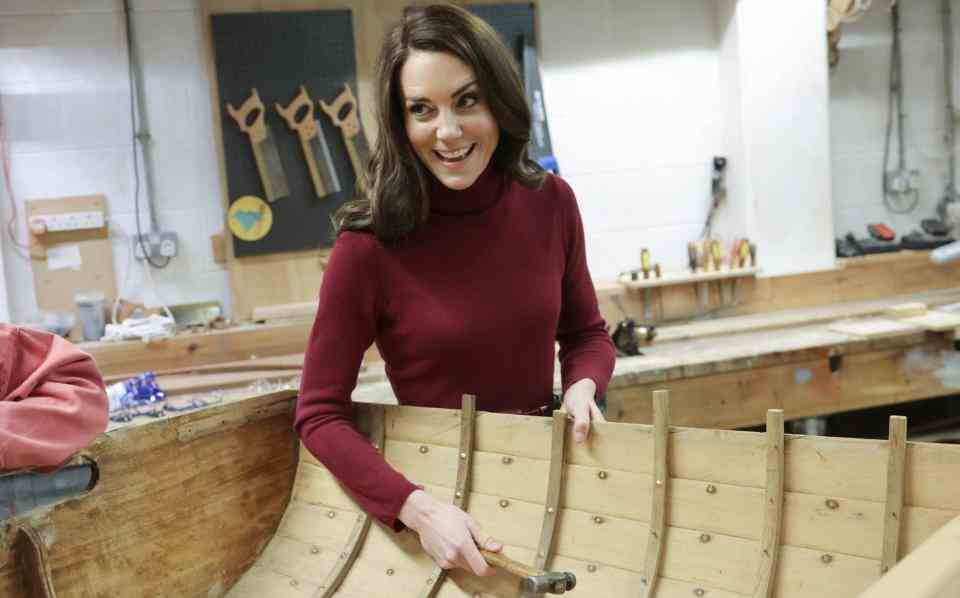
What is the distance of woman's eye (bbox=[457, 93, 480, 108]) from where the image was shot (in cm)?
195

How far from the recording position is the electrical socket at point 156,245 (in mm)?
4789

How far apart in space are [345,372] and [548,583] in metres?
0.61

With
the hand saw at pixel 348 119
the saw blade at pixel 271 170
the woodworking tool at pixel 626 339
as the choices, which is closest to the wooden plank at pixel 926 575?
the woodworking tool at pixel 626 339

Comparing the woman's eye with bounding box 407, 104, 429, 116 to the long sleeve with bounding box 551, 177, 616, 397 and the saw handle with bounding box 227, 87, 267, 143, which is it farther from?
the saw handle with bounding box 227, 87, 267, 143

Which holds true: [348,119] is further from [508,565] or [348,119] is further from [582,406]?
[508,565]

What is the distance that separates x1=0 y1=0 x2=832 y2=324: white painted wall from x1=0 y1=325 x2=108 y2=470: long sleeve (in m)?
2.83

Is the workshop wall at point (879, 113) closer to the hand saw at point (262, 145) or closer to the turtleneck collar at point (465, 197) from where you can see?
the hand saw at point (262, 145)

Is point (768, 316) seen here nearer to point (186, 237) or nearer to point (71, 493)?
point (186, 237)

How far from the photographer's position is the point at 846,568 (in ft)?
5.67

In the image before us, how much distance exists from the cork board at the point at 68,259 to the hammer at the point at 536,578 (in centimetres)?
354

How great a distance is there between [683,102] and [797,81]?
2.18 ft

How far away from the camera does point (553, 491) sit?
213cm

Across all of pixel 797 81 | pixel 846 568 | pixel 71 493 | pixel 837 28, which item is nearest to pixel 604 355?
pixel 846 568

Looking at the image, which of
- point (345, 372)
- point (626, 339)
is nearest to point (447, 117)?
point (345, 372)
